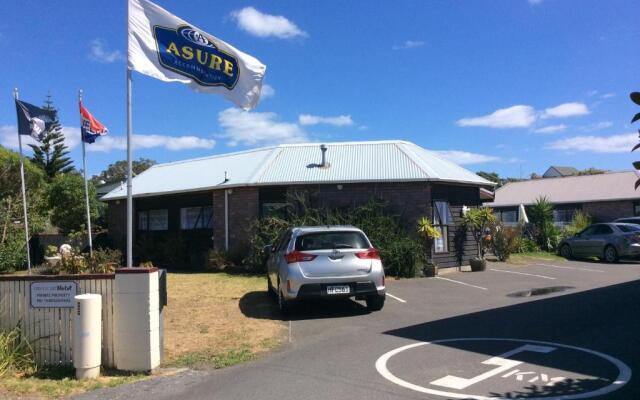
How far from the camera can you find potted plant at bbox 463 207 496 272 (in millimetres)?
18141

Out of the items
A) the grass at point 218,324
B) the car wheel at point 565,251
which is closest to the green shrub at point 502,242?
the car wheel at point 565,251

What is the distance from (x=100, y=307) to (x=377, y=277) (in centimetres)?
508

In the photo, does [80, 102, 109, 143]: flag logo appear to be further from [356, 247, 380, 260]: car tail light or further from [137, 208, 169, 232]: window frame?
[356, 247, 380, 260]: car tail light

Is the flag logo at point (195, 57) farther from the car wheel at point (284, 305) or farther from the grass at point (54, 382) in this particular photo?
the grass at point (54, 382)

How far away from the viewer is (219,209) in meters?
19.4

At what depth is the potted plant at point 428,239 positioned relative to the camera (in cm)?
1662

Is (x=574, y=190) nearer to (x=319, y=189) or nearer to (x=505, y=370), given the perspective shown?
(x=319, y=189)

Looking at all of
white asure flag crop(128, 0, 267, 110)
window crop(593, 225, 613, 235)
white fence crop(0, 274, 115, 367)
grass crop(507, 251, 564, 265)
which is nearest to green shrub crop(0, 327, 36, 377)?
white fence crop(0, 274, 115, 367)

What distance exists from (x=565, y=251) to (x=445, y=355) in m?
19.5

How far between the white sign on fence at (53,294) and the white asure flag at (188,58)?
11.3ft

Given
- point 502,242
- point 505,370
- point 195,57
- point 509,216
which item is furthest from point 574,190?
point 505,370

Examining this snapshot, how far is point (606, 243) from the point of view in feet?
71.7

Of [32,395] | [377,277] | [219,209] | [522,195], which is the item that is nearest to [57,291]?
[32,395]

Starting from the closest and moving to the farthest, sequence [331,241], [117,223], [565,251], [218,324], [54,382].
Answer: [54,382] < [218,324] < [331,241] < [565,251] < [117,223]
